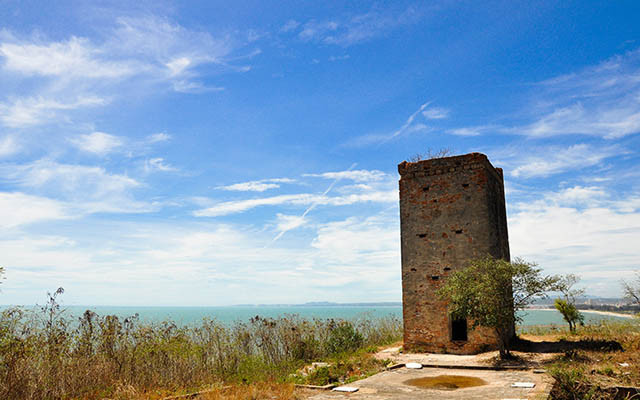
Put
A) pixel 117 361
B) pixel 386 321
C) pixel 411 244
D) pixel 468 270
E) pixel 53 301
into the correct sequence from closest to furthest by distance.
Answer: pixel 53 301
pixel 117 361
pixel 468 270
pixel 411 244
pixel 386 321

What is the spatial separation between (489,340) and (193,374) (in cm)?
908

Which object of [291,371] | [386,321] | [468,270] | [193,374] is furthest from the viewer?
[386,321]

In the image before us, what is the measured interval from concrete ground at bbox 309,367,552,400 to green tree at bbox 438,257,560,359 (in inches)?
69.6

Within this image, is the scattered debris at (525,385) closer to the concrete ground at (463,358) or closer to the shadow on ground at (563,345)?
the concrete ground at (463,358)

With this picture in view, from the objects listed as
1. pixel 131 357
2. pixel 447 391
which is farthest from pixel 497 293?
pixel 131 357

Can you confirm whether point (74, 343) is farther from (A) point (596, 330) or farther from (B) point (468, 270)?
(A) point (596, 330)

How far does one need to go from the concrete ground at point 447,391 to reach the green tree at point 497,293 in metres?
1.77

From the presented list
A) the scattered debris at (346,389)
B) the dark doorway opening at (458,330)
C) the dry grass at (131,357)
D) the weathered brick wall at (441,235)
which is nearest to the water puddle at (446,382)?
the scattered debris at (346,389)

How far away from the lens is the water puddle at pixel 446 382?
9.48m

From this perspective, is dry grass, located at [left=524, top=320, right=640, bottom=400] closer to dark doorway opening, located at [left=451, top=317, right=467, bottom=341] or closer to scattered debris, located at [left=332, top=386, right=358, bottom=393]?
dark doorway opening, located at [left=451, top=317, right=467, bottom=341]

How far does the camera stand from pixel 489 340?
45.0ft

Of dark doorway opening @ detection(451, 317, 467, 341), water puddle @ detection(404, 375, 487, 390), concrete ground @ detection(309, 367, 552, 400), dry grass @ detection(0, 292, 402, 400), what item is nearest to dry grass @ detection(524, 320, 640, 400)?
concrete ground @ detection(309, 367, 552, 400)

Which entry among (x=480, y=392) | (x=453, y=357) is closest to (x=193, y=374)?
(x=480, y=392)

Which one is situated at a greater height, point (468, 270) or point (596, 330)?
point (468, 270)
